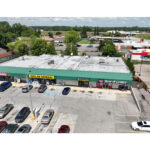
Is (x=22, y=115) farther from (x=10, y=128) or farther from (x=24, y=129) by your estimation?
(x=24, y=129)

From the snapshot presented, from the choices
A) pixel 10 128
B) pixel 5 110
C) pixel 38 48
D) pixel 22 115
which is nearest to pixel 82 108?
pixel 22 115

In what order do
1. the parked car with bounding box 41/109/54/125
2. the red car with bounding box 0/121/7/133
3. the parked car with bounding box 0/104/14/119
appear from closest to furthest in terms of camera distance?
the red car with bounding box 0/121/7/133 < the parked car with bounding box 41/109/54/125 < the parked car with bounding box 0/104/14/119

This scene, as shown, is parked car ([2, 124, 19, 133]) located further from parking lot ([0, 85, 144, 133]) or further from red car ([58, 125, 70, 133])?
red car ([58, 125, 70, 133])

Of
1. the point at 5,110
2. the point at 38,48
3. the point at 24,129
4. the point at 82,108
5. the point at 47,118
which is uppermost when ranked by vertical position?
the point at 38,48

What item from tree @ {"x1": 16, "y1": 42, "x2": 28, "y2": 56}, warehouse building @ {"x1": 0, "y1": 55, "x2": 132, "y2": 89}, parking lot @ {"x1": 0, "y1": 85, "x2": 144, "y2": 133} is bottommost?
parking lot @ {"x1": 0, "y1": 85, "x2": 144, "y2": 133}

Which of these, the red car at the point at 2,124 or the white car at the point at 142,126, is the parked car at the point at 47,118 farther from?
the white car at the point at 142,126

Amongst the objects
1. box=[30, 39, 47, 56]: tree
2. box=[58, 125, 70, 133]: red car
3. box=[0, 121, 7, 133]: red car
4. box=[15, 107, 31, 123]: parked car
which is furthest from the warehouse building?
box=[30, 39, 47, 56]: tree
